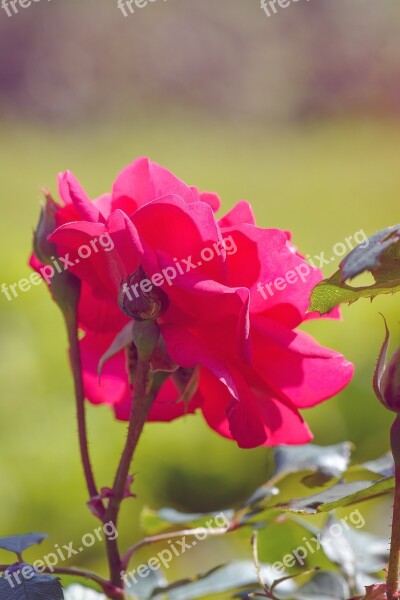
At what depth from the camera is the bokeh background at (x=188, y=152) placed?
116cm

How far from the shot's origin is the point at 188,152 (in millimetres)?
→ 3850

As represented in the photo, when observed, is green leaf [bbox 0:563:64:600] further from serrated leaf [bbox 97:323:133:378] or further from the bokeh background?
the bokeh background

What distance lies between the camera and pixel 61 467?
1111 mm

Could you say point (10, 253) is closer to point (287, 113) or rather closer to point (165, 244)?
point (165, 244)

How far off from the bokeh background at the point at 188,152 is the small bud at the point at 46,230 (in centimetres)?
30

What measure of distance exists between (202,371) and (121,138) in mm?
4049

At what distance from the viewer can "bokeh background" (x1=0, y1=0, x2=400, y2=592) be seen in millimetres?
1163

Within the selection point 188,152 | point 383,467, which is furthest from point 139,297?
point 188,152

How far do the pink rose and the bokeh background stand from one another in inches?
13.0

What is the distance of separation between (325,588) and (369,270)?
0.21 m
